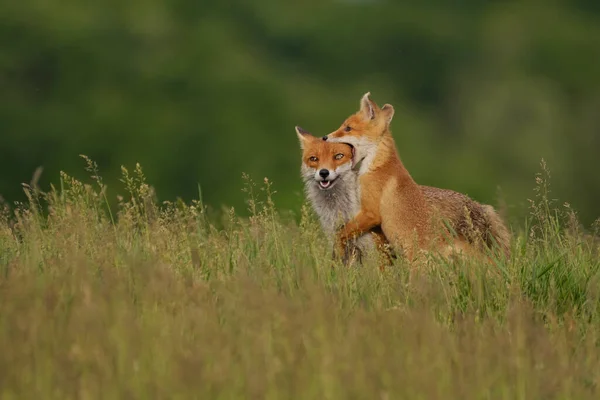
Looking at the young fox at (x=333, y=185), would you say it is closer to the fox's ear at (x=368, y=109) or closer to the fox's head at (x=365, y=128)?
the fox's head at (x=365, y=128)

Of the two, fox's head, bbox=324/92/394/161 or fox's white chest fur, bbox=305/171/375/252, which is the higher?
fox's head, bbox=324/92/394/161

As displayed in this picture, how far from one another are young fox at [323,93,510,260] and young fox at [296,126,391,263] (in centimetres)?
8

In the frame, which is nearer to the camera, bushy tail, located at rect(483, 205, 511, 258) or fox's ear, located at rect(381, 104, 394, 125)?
bushy tail, located at rect(483, 205, 511, 258)

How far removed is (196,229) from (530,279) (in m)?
2.34

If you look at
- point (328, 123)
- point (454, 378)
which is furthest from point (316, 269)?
point (328, 123)

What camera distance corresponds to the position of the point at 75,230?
6504 mm

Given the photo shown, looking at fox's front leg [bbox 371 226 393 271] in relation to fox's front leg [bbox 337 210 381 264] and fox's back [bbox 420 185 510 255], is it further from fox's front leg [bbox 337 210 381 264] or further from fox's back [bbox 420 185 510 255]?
fox's back [bbox 420 185 510 255]

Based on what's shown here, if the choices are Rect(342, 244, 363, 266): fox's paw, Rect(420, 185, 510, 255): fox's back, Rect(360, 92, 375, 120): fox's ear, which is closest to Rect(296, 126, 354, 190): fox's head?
Rect(360, 92, 375, 120): fox's ear

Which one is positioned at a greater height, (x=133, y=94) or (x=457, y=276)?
(x=133, y=94)

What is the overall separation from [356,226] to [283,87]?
772 inches

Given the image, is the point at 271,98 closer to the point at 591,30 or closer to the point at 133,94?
the point at 133,94

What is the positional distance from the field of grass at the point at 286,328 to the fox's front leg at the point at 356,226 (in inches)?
33.1

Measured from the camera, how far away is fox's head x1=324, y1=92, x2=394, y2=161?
25.4 ft

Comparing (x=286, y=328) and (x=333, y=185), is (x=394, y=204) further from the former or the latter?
(x=286, y=328)
